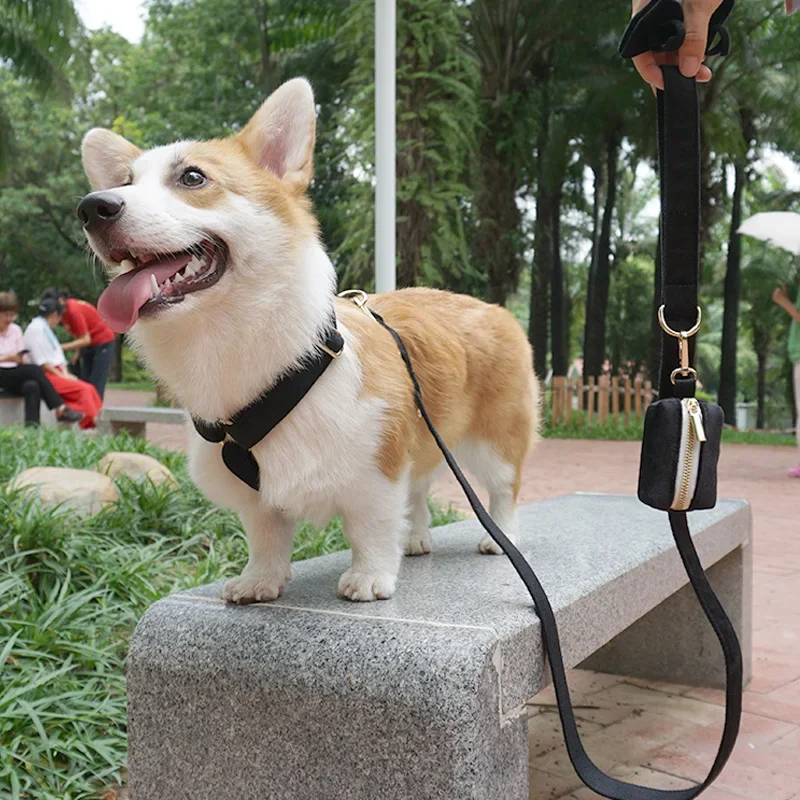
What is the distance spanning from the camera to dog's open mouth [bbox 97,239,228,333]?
174 cm

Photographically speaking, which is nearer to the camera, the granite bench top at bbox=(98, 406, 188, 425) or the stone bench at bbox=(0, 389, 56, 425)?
the granite bench top at bbox=(98, 406, 188, 425)

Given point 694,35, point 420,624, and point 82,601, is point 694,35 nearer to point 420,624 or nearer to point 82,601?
point 420,624

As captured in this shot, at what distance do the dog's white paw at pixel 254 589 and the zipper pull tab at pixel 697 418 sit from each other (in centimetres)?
105

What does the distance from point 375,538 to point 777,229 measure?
28.4 ft

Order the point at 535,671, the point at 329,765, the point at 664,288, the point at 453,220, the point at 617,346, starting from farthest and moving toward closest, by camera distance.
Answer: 1. the point at 617,346
2. the point at 453,220
3. the point at 535,671
4. the point at 329,765
5. the point at 664,288

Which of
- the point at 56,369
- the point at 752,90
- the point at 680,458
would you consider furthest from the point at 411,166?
the point at 680,458

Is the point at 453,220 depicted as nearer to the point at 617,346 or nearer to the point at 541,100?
the point at 541,100

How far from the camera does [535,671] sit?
2021 mm

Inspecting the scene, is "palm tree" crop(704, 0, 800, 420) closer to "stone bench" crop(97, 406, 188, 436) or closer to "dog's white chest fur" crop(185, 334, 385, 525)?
"stone bench" crop(97, 406, 188, 436)

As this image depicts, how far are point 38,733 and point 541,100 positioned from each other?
66.6 ft

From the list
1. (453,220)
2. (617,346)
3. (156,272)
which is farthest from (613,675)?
(617,346)

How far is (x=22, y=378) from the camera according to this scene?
9617 millimetres

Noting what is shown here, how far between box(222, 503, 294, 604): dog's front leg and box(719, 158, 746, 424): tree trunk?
23.1m

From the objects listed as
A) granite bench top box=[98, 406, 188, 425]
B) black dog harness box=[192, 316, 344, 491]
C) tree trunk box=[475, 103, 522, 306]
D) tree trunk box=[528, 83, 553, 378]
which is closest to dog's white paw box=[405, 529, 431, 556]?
black dog harness box=[192, 316, 344, 491]
